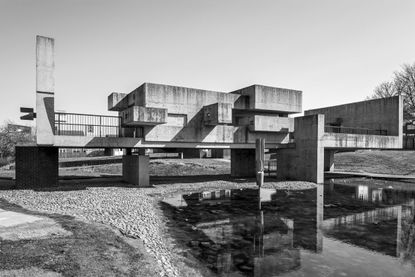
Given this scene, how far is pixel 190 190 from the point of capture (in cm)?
2092

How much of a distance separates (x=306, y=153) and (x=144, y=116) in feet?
53.7

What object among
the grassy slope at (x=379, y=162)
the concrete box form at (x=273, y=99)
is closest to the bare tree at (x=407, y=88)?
the grassy slope at (x=379, y=162)

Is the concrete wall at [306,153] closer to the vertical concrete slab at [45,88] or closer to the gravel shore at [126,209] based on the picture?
the gravel shore at [126,209]

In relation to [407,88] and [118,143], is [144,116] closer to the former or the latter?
[118,143]

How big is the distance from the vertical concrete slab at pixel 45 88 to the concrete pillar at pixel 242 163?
18933 millimetres

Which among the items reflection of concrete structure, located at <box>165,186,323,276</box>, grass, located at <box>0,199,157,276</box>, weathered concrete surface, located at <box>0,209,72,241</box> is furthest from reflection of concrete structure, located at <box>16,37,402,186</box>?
grass, located at <box>0,199,157,276</box>

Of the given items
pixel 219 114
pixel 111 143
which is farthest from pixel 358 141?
pixel 111 143

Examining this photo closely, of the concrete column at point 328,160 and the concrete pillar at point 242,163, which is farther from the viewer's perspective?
the concrete column at point 328,160

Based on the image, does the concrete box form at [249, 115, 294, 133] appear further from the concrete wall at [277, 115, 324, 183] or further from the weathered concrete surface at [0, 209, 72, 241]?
the weathered concrete surface at [0, 209, 72, 241]

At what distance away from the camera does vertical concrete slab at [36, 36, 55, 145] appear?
55.0 feet

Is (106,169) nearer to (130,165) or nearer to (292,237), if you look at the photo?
(130,165)

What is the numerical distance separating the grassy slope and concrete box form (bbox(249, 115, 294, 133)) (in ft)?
67.2

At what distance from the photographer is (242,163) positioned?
30.2 meters

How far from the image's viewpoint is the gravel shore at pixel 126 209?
7.79 metres
